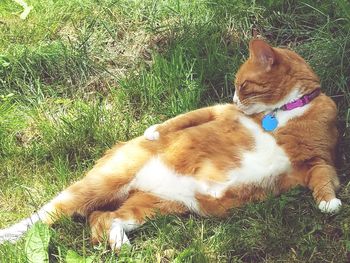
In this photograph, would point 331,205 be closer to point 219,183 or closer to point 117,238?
point 219,183

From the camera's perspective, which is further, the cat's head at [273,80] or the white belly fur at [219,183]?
the cat's head at [273,80]

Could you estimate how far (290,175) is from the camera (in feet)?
10.2

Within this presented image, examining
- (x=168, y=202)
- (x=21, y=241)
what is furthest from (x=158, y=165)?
(x=21, y=241)

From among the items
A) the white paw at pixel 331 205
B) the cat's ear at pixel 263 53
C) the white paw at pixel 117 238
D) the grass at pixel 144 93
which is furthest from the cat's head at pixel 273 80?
the white paw at pixel 117 238

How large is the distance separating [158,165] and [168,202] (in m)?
0.22

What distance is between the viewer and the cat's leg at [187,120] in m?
3.39

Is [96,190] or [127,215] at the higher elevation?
[96,190]

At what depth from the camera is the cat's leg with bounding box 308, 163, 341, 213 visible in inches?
115

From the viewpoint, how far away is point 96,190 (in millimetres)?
3258

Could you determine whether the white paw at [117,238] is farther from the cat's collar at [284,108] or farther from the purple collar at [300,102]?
the purple collar at [300,102]

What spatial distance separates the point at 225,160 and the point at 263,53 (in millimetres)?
611

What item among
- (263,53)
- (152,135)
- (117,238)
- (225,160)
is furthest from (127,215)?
(263,53)

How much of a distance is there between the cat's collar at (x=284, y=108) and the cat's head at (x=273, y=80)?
0.02 m

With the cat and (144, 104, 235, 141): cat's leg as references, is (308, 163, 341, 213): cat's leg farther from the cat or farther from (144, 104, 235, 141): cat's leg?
(144, 104, 235, 141): cat's leg
